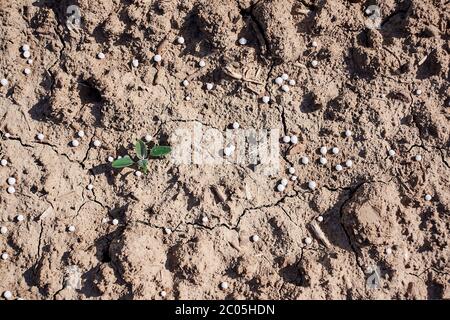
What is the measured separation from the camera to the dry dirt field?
354 cm

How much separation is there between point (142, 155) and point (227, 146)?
592mm

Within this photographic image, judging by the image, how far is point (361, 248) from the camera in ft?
11.6

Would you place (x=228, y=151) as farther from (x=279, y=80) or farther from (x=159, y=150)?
(x=279, y=80)

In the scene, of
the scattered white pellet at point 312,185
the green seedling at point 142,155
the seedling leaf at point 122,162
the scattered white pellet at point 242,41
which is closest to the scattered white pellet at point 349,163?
the scattered white pellet at point 312,185

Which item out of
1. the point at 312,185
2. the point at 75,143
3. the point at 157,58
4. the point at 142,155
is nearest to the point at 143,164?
the point at 142,155

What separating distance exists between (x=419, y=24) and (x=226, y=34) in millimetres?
1337

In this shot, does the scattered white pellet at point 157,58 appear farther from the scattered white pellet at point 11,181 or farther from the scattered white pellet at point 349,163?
the scattered white pellet at point 349,163

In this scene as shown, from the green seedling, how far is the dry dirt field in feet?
0.25

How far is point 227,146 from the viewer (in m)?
3.66

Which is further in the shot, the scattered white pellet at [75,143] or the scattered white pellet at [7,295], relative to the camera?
the scattered white pellet at [75,143]

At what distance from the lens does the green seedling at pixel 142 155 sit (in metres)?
3.57

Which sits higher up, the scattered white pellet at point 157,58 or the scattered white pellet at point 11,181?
the scattered white pellet at point 157,58

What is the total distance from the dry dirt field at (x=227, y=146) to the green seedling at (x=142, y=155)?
0.08 m
